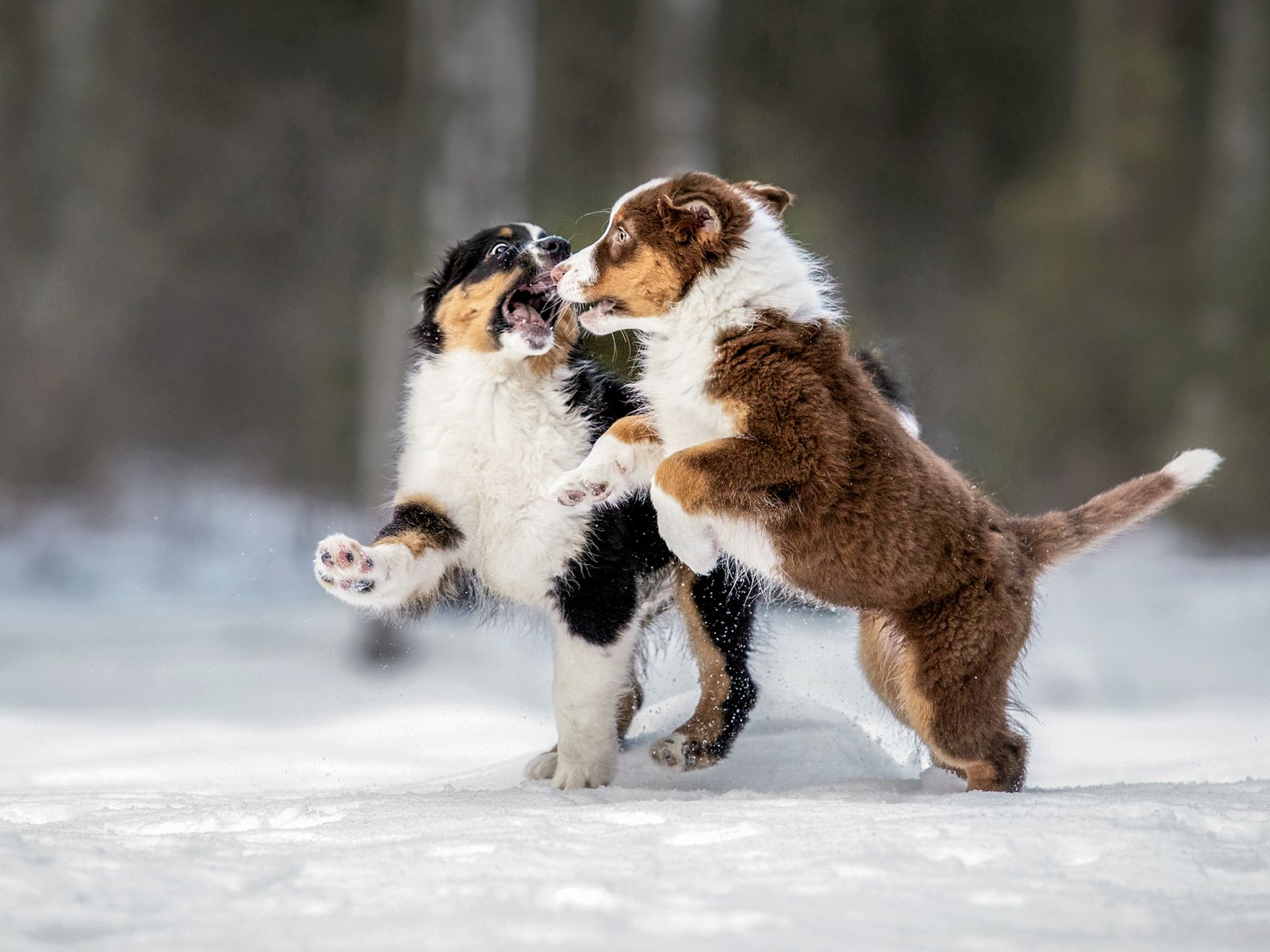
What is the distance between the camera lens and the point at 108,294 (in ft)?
42.4

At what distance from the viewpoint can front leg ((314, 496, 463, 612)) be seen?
3289 mm

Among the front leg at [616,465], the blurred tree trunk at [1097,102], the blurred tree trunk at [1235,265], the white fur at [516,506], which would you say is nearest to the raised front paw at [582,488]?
the front leg at [616,465]

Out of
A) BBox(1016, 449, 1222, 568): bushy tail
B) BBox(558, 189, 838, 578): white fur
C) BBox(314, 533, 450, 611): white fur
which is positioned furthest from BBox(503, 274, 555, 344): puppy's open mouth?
BBox(1016, 449, 1222, 568): bushy tail

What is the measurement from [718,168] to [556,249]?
6.56m

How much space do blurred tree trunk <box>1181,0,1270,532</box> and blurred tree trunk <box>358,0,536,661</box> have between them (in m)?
7.11

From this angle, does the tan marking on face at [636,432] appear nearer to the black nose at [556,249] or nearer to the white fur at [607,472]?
the white fur at [607,472]

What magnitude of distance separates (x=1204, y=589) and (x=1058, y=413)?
296 cm

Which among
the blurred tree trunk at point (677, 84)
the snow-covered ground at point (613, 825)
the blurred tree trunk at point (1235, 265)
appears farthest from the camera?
the blurred tree trunk at point (1235, 265)

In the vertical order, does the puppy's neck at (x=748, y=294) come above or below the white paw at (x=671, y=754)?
above

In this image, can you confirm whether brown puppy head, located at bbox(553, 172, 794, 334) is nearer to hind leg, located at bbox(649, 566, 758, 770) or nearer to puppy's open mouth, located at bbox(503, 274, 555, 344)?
puppy's open mouth, located at bbox(503, 274, 555, 344)

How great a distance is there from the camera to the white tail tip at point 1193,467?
369 cm

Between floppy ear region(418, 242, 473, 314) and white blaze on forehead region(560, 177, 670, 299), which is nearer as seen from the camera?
white blaze on forehead region(560, 177, 670, 299)

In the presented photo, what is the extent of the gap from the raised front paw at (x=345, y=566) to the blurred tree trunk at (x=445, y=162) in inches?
160

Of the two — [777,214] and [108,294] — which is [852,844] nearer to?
[777,214]
